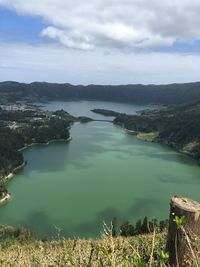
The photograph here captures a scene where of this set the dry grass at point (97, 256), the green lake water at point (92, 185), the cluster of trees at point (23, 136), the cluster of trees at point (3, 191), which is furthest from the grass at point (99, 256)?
the cluster of trees at point (23, 136)

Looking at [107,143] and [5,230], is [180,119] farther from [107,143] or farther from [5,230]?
[5,230]

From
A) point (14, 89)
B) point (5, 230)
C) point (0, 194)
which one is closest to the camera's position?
point (5, 230)

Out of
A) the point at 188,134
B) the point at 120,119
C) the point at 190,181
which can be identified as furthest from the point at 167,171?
the point at 120,119

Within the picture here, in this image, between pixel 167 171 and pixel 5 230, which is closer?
pixel 5 230

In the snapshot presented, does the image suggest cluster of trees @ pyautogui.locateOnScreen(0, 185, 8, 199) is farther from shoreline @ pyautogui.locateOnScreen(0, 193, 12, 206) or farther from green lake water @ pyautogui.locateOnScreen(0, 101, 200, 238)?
green lake water @ pyautogui.locateOnScreen(0, 101, 200, 238)

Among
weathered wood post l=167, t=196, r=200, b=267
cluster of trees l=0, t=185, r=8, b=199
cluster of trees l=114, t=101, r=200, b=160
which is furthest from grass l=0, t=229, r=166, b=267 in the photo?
cluster of trees l=114, t=101, r=200, b=160

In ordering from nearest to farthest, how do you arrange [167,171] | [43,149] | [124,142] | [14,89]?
[167,171] → [43,149] → [124,142] → [14,89]
